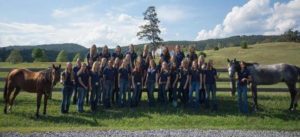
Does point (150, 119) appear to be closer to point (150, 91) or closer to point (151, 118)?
point (151, 118)

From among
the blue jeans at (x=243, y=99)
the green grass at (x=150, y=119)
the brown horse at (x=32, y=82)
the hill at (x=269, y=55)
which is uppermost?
the hill at (x=269, y=55)

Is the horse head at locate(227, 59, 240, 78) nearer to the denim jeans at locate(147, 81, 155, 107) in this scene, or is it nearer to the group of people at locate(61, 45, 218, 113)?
the group of people at locate(61, 45, 218, 113)

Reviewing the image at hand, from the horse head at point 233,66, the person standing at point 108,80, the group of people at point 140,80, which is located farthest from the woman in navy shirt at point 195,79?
the person standing at point 108,80

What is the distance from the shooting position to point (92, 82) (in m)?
15.0

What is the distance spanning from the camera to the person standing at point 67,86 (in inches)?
572

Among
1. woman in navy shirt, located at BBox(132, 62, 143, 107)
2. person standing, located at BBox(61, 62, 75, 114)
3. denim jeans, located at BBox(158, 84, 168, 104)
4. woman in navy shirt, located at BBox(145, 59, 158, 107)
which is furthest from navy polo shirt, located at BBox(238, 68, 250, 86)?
person standing, located at BBox(61, 62, 75, 114)

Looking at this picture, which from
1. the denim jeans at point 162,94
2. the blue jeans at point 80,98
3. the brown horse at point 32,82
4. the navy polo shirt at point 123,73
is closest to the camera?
the brown horse at point 32,82

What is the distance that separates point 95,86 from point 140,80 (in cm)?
186

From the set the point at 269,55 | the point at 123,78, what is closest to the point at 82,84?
the point at 123,78

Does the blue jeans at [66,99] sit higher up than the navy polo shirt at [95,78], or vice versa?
the navy polo shirt at [95,78]

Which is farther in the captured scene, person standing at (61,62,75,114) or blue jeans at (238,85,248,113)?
blue jeans at (238,85,248,113)

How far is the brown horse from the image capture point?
14.4m

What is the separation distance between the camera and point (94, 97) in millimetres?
15102

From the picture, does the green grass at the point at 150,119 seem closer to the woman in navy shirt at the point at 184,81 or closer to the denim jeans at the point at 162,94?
the denim jeans at the point at 162,94
